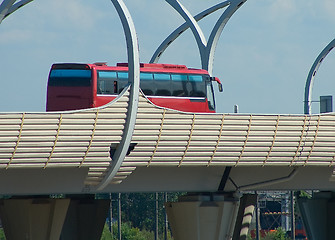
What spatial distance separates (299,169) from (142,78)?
8.87 m

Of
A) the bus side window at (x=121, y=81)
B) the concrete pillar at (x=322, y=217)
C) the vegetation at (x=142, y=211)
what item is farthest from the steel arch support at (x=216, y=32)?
the vegetation at (x=142, y=211)

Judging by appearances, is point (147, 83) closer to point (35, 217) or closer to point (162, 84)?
point (162, 84)

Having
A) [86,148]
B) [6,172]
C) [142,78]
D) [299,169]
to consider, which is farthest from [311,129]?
[6,172]

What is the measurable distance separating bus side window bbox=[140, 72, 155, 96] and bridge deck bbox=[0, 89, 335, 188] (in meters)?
4.90

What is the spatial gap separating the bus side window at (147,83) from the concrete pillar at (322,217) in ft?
52.9

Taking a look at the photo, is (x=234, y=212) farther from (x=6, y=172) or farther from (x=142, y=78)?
(x=6, y=172)

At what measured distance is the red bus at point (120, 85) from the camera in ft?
137

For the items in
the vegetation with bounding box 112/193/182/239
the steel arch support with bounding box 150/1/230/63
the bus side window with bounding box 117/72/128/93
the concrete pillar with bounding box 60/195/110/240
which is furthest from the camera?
the vegetation with bounding box 112/193/182/239

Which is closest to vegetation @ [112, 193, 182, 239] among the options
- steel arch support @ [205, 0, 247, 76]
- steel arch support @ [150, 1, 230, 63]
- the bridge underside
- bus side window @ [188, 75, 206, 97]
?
steel arch support @ [150, 1, 230, 63]

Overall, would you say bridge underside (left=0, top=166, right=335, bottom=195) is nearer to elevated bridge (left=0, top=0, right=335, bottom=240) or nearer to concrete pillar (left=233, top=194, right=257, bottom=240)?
elevated bridge (left=0, top=0, right=335, bottom=240)

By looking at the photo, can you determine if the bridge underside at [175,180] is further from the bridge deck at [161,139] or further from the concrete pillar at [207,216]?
the bridge deck at [161,139]

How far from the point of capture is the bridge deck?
3600 cm

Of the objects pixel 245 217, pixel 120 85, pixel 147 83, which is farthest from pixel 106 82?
pixel 245 217

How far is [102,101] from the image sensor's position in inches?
1636
